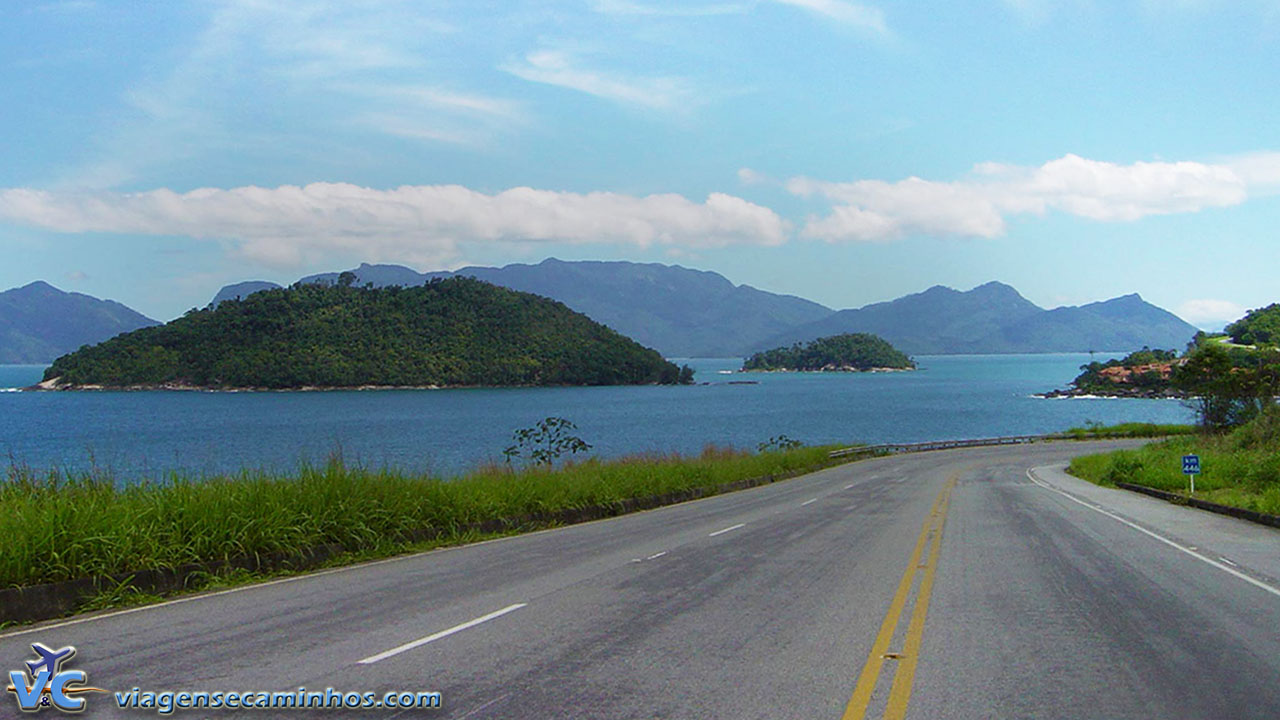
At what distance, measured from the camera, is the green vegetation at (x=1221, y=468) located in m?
23.2

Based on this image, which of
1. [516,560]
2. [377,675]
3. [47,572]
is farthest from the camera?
[516,560]

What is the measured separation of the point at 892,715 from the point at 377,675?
3581mm

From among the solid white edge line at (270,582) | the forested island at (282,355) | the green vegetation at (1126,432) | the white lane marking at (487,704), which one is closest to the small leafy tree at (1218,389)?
the green vegetation at (1126,432)

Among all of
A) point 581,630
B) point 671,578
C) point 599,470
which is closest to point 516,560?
point 671,578

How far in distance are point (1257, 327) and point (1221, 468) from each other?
100615 mm

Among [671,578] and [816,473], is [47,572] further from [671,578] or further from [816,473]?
[816,473]

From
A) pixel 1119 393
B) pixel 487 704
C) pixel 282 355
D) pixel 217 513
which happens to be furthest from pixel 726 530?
pixel 1119 393

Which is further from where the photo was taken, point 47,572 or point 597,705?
point 47,572

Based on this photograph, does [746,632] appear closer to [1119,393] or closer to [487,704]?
[487,704]

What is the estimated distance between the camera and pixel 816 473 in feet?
154

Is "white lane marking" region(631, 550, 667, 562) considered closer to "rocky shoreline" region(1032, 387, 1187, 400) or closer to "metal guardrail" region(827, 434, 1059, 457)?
"metal guardrail" region(827, 434, 1059, 457)

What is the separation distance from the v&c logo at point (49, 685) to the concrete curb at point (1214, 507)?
62.9ft

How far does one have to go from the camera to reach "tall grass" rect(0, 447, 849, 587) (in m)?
10.2

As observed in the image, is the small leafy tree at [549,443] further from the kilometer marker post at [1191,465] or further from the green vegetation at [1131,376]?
the green vegetation at [1131,376]
